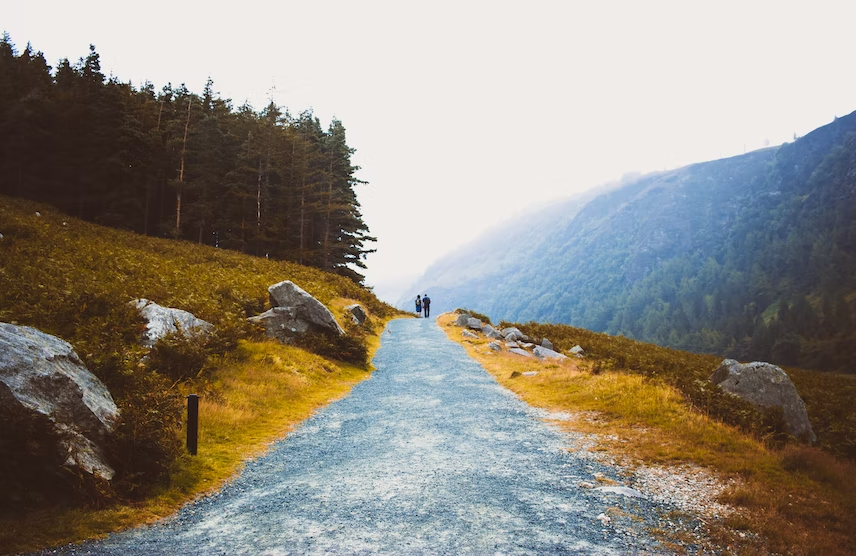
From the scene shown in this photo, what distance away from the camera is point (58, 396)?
6188 mm

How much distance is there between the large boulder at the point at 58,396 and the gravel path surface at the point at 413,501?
144 cm

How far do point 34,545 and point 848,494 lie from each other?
11.1 metres

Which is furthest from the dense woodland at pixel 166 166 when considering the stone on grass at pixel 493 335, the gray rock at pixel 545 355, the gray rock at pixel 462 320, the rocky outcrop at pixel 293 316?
the gray rock at pixel 545 355

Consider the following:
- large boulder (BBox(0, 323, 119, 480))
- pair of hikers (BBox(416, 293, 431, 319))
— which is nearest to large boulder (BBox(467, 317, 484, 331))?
pair of hikers (BBox(416, 293, 431, 319))

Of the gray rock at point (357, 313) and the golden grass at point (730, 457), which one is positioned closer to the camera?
the golden grass at point (730, 457)

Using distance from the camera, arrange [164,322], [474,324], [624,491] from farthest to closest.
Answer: [474,324] < [164,322] < [624,491]

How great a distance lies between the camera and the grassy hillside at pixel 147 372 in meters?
5.62

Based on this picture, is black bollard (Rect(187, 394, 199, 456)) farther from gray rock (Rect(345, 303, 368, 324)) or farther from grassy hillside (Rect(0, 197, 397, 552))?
gray rock (Rect(345, 303, 368, 324))

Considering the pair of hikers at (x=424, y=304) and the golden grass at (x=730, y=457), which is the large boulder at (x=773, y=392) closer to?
the golden grass at (x=730, y=457)

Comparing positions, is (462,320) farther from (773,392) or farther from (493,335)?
(773,392)

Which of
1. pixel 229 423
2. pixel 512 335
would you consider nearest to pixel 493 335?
pixel 512 335

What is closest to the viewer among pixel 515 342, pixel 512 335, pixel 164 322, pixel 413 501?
pixel 413 501

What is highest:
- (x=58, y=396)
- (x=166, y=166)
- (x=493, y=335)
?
(x=166, y=166)

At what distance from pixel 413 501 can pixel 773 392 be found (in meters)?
11.1
